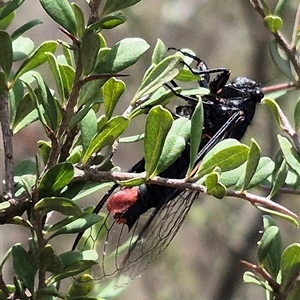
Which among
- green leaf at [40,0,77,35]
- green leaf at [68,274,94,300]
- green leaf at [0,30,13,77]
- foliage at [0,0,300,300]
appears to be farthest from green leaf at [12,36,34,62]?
green leaf at [68,274,94,300]

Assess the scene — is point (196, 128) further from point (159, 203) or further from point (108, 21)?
point (159, 203)

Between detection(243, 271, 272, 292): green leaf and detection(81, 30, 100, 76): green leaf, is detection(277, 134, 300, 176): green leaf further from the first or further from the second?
detection(81, 30, 100, 76): green leaf

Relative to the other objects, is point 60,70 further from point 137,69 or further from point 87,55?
point 137,69

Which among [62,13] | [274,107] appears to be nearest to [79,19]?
[62,13]

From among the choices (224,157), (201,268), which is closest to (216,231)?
(201,268)

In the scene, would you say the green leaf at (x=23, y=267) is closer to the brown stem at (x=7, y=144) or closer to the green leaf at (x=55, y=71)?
the brown stem at (x=7, y=144)
